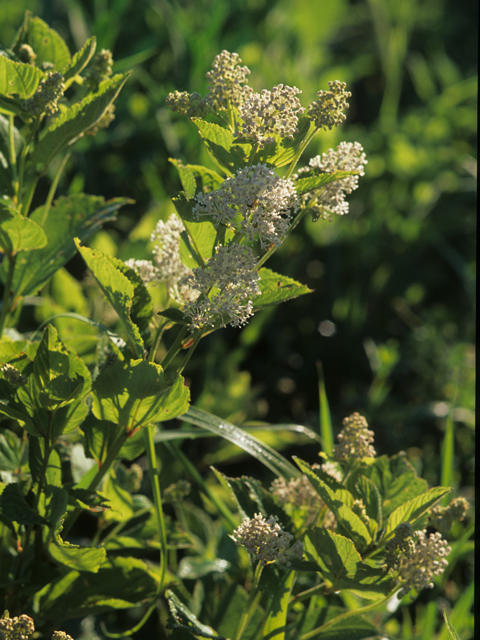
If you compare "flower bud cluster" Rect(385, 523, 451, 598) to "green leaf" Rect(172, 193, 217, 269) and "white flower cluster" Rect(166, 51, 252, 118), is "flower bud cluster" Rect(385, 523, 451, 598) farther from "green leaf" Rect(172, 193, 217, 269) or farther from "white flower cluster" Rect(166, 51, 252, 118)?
"white flower cluster" Rect(166, 51, 252, 118)

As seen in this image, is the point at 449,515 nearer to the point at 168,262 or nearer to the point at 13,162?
the point at 168,262

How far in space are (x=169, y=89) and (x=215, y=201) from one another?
1.37m

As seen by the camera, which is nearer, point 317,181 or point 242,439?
point 317,181

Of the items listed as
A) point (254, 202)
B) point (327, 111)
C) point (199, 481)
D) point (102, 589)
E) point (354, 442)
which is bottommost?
point (102, 589)

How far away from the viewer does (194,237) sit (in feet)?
2.19

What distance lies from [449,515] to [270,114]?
0.49 metres

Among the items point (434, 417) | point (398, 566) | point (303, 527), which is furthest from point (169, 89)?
point (398, 566)

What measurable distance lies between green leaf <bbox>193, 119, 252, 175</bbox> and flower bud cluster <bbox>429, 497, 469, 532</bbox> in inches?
17.7

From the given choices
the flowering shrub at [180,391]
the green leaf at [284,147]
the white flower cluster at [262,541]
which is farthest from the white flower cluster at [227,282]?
the white flower cluster at [262,541]

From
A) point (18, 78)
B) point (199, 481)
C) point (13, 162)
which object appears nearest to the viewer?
point (18, 78)

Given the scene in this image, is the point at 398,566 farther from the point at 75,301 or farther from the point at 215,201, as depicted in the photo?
the point at 75,301

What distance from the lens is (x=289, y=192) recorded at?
23.7 inches

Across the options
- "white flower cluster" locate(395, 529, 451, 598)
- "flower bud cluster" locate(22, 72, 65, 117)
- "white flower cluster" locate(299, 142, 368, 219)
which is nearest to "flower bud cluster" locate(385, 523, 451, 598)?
"white flower cluster" locate(395, 529, 451, 598)

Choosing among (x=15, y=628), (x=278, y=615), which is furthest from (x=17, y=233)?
(x=278, y=615)
